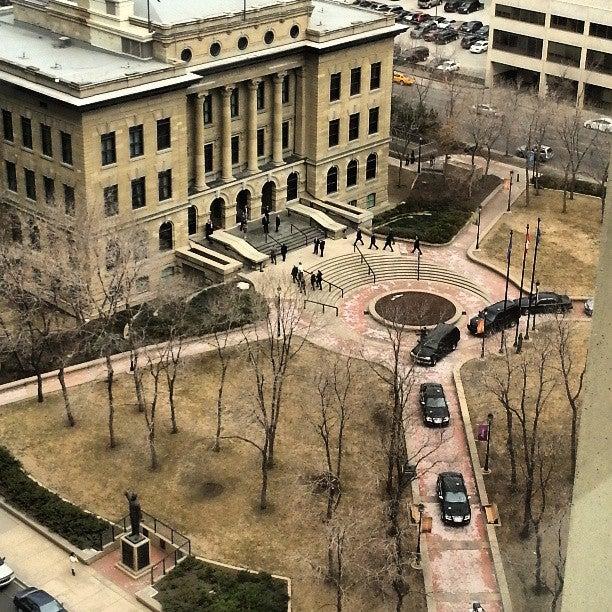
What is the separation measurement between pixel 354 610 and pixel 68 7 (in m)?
51.5

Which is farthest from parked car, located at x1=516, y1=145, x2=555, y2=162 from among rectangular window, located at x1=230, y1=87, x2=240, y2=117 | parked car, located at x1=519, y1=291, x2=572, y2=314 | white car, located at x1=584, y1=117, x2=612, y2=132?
rectangular window, located at x1=230, y1=87, x2=240, y2=117

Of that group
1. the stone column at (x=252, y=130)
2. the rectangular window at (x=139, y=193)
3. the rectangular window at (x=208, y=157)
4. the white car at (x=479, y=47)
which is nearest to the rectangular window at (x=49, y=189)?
the rectangular window at (x=139, y=193)

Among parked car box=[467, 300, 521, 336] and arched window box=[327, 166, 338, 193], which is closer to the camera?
parked car box=[467, 300, 521, 336]

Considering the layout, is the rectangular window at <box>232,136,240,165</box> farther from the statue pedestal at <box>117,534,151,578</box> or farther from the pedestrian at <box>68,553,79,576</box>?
the pedestrian at <box>68,553,79,576</box>

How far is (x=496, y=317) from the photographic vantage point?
72.7 metres

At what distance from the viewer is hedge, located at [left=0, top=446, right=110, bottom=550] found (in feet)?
170

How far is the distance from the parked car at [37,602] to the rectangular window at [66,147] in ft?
110

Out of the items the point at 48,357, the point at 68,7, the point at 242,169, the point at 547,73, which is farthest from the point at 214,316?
the point at 547,73

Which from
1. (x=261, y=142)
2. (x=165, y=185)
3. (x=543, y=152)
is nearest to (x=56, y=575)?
(x=165, y=185)

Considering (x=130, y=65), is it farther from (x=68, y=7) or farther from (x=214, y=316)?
(x=214, y=316)

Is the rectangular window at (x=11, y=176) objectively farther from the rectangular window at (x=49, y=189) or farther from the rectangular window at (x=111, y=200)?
the rectangular window at (x=111, y=200)

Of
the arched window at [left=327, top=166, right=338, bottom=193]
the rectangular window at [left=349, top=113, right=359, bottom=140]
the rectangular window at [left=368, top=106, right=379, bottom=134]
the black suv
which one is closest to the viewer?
the black suv

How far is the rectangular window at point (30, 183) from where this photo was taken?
248ft

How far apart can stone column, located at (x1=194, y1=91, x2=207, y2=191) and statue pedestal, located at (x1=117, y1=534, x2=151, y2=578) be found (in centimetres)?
3738
